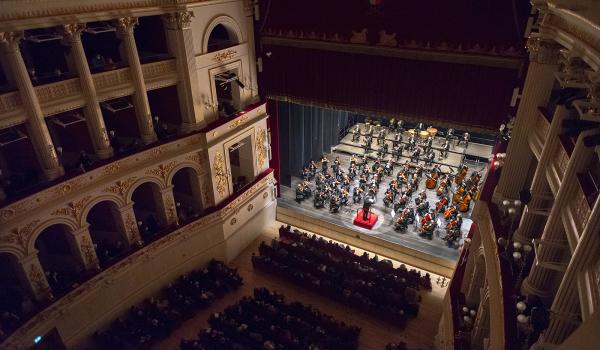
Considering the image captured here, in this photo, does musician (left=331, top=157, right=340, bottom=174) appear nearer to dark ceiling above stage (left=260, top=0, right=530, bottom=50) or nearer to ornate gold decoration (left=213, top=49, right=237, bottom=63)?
dark ceiling above stage (left=260, top=0, right=530, bottom=50)

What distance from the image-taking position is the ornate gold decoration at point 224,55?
46.6ft

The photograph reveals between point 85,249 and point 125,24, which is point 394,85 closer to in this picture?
point 125,24

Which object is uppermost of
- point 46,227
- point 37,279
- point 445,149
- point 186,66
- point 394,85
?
point 186,66

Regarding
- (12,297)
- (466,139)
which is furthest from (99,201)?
(466,139)

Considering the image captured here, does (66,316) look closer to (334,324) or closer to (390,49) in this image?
Result: (334,324)

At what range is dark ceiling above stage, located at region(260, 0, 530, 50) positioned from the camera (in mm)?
12000

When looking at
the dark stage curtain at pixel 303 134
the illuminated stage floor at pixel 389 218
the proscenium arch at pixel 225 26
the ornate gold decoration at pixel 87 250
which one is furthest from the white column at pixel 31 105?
the illuminated stage floor at pixel 389 218

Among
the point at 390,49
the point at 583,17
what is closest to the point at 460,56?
the point at 390,49

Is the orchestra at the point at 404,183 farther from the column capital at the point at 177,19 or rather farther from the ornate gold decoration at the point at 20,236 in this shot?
the ornate gold decoration at the point at 20,236

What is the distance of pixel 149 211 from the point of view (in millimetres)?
15258

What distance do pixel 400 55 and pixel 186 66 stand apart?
7036 mm

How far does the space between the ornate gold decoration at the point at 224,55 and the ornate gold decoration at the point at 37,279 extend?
8.33 metres

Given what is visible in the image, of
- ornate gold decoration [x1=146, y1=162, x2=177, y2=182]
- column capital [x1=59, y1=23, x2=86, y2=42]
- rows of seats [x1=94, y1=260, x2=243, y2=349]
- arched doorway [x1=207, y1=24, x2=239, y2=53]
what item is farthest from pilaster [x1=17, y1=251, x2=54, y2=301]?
arched doorway [x1=207, y1=24, x2=239, y2=53]

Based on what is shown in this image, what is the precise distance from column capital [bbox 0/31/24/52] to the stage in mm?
12077
